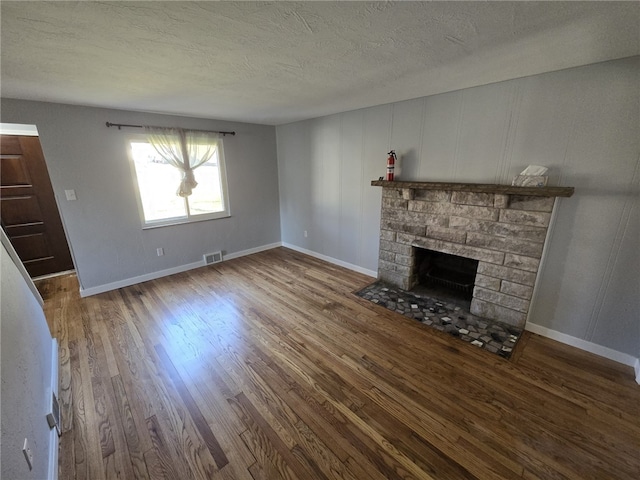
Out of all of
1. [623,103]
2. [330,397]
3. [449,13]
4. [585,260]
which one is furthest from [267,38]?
[585,260]

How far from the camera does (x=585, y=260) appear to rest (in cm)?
211

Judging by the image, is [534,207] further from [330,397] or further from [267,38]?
[267,38]

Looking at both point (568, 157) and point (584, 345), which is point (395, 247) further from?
point (584, 345)

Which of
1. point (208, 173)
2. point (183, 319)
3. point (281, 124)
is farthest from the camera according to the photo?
point (281, 124)

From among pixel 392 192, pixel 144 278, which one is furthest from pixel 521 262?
pixel 144 278

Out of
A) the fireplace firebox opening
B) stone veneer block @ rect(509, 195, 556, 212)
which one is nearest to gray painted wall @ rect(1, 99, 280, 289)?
the fireplace firebox opening

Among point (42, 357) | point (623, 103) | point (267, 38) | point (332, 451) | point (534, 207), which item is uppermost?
point (267, 38)

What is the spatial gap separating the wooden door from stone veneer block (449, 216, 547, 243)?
5.44 metres

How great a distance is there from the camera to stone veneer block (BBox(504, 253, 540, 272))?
2242 mm

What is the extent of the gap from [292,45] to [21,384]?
230cm

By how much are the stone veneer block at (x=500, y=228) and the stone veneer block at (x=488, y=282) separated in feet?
1.45

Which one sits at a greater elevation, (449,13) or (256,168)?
(449,13)

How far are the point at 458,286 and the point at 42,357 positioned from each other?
12.7ft

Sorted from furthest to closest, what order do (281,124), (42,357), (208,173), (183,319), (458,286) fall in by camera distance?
1. (281,124)
2. (208,173)
3. (458,286)
4. (183,319)
5. (42,357)
